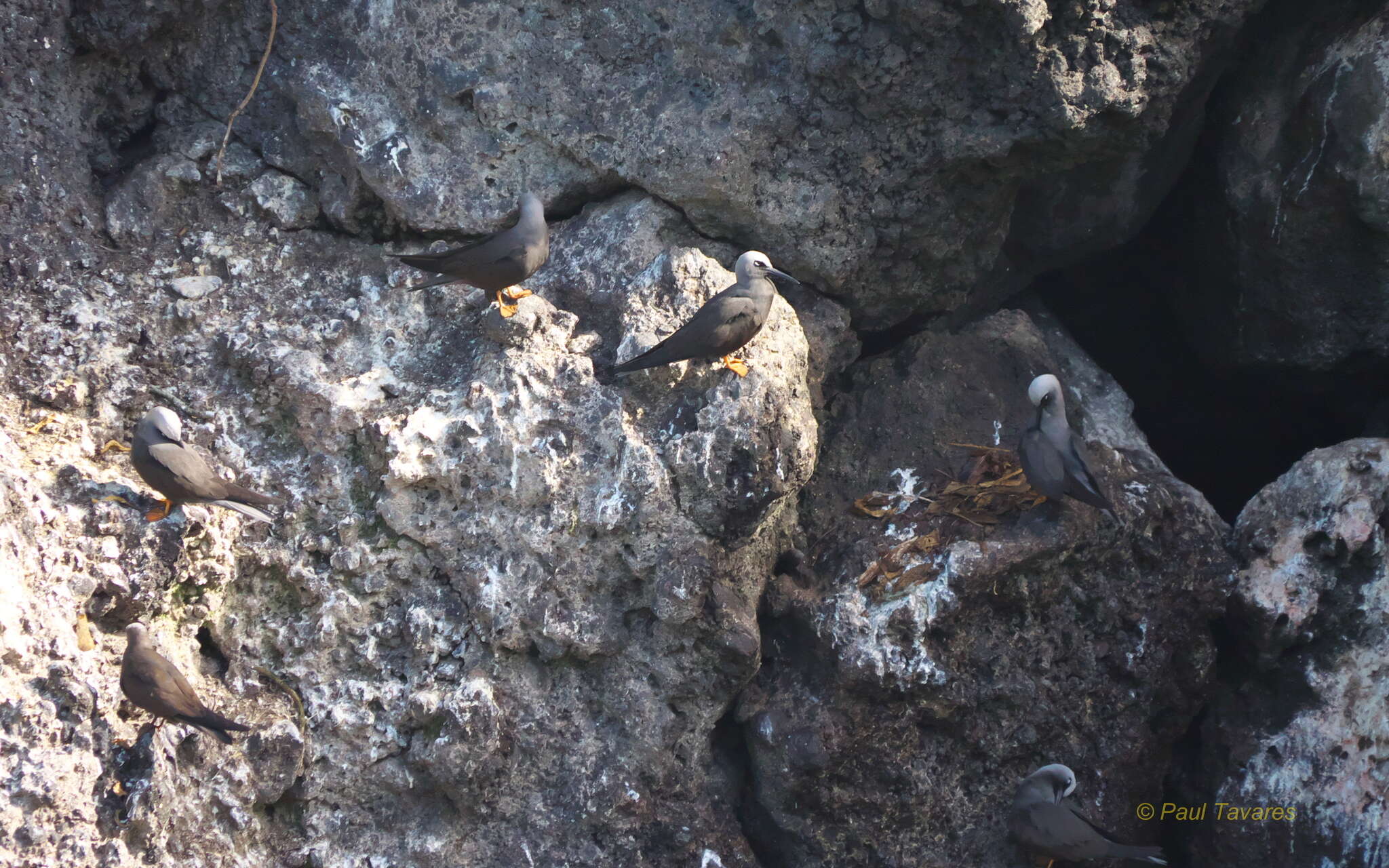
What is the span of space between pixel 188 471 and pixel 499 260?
1.44m

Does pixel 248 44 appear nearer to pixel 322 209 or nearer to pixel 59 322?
pixel 322 209

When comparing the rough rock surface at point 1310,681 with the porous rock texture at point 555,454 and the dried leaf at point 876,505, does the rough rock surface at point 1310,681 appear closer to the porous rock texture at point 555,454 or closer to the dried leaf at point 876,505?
the porous rock texture at point 555,454

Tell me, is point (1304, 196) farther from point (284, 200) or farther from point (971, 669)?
point (284, 200)

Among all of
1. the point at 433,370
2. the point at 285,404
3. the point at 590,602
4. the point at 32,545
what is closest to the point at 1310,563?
the point at 590,602

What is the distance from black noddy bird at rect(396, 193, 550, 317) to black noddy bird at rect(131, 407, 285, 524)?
3.60 feet

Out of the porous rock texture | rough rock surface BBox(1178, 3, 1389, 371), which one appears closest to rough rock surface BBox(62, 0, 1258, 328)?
the porous rock texture

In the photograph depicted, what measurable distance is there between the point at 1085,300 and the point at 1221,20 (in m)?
2.08

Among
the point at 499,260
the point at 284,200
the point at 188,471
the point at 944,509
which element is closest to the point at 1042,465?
the point at 944,509

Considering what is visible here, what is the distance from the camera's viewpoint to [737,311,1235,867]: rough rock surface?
15.0ft

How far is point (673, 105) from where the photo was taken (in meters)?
5.09

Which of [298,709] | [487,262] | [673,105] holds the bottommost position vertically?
[298,709]

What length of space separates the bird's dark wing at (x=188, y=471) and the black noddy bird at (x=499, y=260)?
→ 112 centimetres

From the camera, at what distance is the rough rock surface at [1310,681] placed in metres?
4.57

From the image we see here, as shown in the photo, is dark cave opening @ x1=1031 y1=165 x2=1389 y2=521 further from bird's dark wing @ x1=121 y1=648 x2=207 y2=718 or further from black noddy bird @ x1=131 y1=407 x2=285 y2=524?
bird's dark wing @ x1=121 y1=648 x2=207 y2=718
